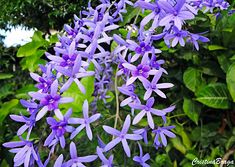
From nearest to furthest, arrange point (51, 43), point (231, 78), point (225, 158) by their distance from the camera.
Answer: point (231, 78) < point (225, 158) < point (51, 43)

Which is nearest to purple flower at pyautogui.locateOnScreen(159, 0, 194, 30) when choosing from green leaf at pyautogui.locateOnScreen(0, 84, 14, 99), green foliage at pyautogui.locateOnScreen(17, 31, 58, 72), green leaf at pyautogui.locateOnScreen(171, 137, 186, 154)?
green leaf at pyautogui.locateOnScreen(171, 137, 186, 154)

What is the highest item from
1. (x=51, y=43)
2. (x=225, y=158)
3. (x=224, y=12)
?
(x=224, y=12)

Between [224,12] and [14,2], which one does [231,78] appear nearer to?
[224,12]

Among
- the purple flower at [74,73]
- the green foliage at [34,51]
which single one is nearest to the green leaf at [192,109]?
the purple flower at [74,73]

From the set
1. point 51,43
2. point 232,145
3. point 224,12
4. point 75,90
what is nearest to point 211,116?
point 232,145

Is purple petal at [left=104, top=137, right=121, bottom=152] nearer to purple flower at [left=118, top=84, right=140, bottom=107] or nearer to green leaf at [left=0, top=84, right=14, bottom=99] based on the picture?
purple flower at [left=118, top=84, right=140, bottom=107]

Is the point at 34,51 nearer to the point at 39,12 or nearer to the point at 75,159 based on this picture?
the point at 39,12

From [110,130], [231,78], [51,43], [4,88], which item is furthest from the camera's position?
[4,88]
